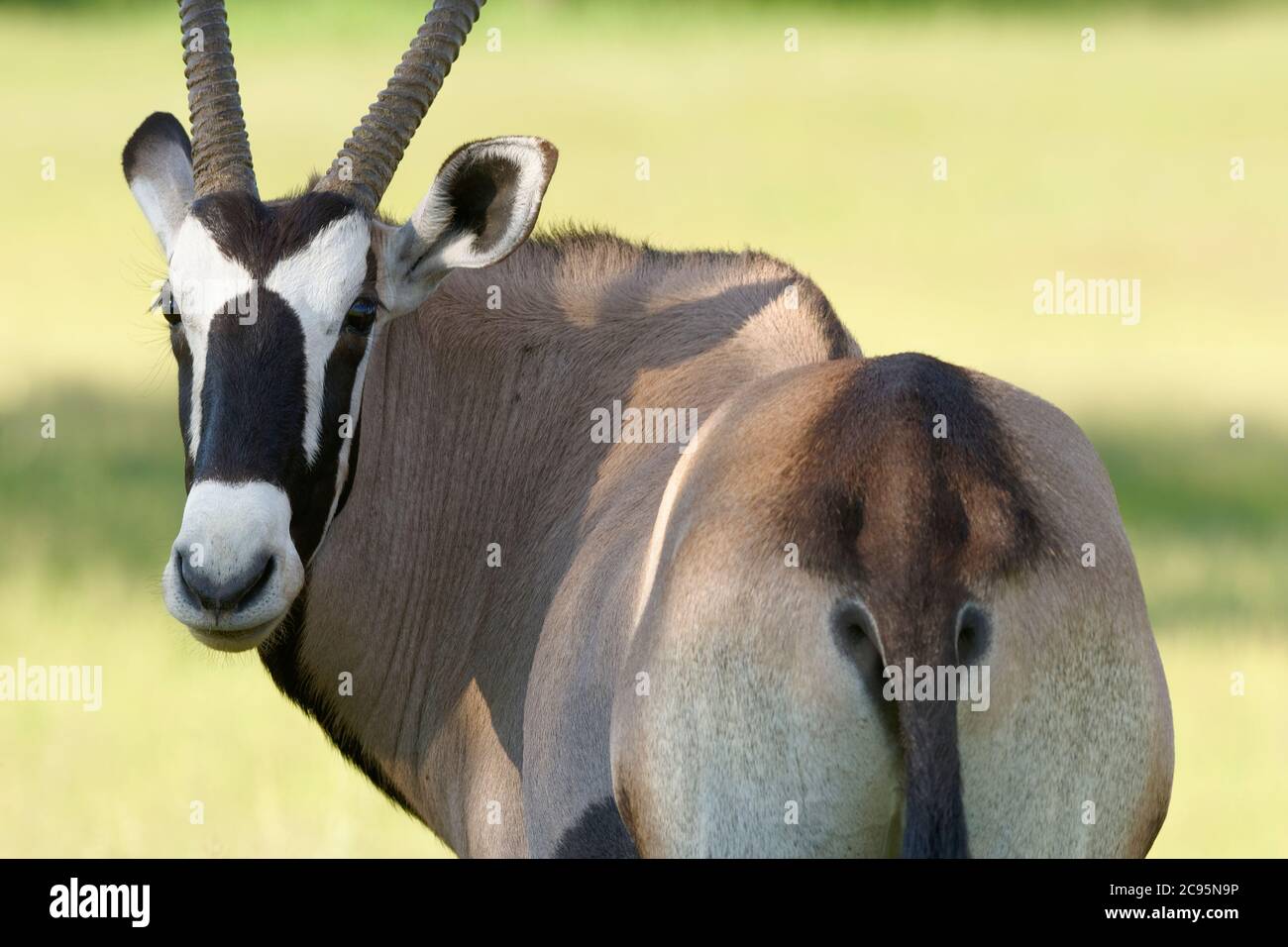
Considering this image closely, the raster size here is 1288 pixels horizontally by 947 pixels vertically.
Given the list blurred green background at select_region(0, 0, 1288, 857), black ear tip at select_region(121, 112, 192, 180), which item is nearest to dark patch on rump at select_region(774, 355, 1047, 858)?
black ear tip at select_region(121, 112, 192, 180)

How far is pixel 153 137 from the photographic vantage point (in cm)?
682

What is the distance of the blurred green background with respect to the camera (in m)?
11.1

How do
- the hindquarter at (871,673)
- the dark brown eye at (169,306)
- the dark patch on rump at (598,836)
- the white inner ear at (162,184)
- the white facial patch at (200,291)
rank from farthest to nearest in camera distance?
1. the white inner ear at (162,184)
2. the dark brown eye at (169,306)
3. the white facial patch at (200,291)
4. the dark patch on rump at (598,836)
5. the hindquarter at (871,673)

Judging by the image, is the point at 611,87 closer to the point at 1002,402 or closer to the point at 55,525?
the point at 55,525

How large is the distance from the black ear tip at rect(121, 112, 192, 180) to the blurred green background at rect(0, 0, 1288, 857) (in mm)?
414

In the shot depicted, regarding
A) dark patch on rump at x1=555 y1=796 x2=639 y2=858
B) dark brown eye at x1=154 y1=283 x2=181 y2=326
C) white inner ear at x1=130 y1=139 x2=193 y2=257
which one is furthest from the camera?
white inner ear at x1=130 y1=139 x2=193 y2=257

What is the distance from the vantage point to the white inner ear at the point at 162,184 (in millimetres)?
6686

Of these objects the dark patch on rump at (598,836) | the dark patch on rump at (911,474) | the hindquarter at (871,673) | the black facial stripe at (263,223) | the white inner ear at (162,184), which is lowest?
the dark patch on rump at (598,836)

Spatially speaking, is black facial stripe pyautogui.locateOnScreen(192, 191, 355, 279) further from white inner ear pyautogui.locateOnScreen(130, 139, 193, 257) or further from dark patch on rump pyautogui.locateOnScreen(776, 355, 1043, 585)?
dark patch on rump pyautogui.locateOnScreen(776, 355, 1043, 585)

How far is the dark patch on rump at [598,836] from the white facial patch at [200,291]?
1.52m

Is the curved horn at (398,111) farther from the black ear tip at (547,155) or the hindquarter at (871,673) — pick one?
the hindquarter at (871,673)

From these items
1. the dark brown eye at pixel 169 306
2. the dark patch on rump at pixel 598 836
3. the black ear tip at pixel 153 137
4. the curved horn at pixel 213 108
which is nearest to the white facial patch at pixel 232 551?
the dark brown eye at pixel 169 306

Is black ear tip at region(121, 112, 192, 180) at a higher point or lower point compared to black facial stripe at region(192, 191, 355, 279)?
higher

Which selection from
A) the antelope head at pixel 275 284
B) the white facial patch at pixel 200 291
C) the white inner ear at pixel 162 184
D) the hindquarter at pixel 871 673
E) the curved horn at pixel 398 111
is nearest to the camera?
the hindquarter at pixel 871 673
